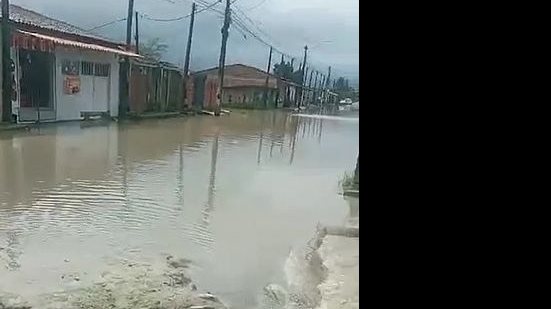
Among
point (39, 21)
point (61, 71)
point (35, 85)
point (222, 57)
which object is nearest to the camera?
point (39, 21)

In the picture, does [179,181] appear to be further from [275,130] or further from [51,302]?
[51,302]

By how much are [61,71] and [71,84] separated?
0.07 metres

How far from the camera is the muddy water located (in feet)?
6.53

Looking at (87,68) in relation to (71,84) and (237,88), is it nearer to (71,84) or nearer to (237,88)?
(71,84)

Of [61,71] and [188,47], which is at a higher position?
[188,47]

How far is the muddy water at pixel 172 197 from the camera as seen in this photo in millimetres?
1990

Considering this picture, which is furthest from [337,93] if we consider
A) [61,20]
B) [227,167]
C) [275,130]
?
[61,20]

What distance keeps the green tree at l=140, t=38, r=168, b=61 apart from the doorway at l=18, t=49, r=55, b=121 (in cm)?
36

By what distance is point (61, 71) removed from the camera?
2414 mm

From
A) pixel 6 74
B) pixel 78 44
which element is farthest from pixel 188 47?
Result: pixel 6 74
